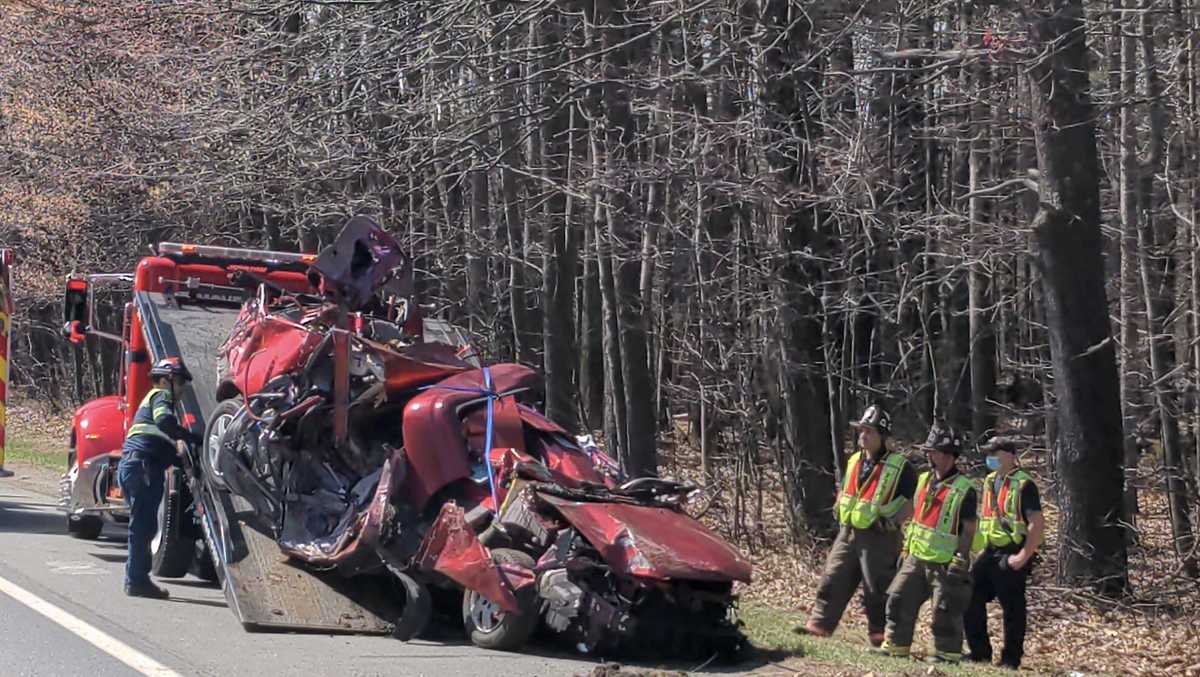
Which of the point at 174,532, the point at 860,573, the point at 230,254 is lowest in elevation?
the point at 860,573

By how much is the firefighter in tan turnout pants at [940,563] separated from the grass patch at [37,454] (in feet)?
53.4

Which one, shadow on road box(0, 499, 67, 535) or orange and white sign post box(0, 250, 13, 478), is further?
orange and white sign post box(0, 250, 13, 478)

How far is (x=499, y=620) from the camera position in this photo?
9.06 metres

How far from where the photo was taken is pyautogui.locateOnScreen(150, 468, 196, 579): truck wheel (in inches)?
449

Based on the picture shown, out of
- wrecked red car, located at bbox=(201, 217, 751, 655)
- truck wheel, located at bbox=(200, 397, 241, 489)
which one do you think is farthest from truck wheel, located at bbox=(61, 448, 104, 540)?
truck wheel, located at bbox=(200, 397, 241, 489)

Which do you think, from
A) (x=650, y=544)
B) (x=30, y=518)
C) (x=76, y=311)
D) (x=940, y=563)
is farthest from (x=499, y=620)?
(x=30, y=518)

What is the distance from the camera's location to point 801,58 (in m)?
13.9

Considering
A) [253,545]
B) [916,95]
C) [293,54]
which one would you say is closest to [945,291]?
[916,95]

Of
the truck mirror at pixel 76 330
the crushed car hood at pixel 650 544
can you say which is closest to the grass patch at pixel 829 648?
the crushed car hood at pixel 650 544

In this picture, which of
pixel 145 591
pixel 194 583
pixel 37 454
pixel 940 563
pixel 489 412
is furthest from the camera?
pixel 37 454

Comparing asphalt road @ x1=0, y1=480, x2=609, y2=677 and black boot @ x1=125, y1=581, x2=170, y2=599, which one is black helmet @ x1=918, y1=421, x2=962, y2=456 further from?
black boot @ x1=125, y1=581, x2=170, y2=599

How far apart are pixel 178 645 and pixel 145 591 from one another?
200cm

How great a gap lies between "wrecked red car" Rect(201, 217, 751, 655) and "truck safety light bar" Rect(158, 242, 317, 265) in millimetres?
2243

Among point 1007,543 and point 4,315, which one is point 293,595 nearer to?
point 1007,543
